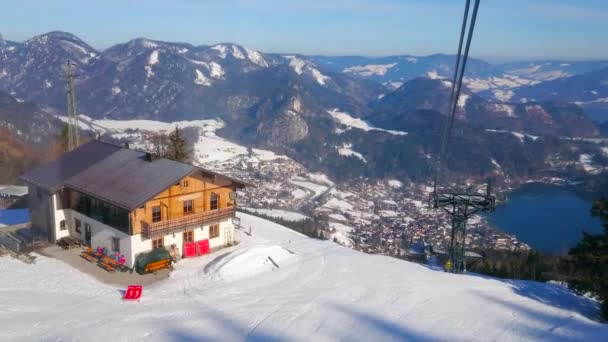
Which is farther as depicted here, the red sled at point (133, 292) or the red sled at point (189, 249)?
the red sled at point (189, 249)

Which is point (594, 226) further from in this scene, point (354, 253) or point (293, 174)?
point (354, 253)

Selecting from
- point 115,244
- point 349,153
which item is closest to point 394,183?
point 349,153

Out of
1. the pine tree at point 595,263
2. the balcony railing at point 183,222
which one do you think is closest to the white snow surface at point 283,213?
the balcony railing at point 183,222

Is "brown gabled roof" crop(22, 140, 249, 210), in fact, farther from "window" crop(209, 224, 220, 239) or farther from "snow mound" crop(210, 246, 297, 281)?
"snow mound" crop(210, 246, 297, 281)

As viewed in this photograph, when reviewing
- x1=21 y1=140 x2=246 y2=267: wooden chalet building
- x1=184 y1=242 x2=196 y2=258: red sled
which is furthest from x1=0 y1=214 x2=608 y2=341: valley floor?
x1=21 y1=140 x2=246 y2=267: wooden chalet building

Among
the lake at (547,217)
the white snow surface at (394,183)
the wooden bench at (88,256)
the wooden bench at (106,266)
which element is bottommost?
the white snow surface at (394,183)

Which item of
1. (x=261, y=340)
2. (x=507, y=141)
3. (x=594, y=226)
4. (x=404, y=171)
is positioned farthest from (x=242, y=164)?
(x=261, y=340)

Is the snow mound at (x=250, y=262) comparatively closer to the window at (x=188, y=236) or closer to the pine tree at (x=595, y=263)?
the window at (x=188, y=236)
